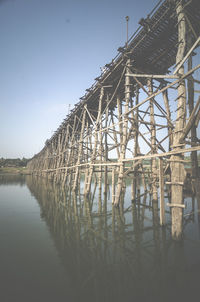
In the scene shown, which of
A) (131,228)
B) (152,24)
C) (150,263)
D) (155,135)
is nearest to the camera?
(150,263)

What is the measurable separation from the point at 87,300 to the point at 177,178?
328 centimetres

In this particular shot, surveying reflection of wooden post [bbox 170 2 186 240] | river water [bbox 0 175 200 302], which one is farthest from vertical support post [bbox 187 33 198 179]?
river water [bbox 0 175 200 302]

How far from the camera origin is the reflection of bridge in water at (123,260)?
2.13 m

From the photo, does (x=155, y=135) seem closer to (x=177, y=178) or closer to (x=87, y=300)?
(x=177, y=178)

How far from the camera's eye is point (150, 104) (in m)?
7.79

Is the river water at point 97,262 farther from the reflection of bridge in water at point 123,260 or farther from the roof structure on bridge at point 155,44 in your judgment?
the roof structure on bridge at point 155,44

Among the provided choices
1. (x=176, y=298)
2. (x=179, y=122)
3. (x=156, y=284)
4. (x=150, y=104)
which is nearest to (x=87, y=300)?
(x=156, y=284)

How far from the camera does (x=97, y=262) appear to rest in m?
2.82

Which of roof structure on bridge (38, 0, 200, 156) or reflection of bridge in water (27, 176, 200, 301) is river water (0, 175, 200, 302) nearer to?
reflection of bridge in water (27, 176, 200, 301)

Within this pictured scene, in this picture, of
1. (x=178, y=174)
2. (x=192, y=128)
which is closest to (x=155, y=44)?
(x=192, y=128)

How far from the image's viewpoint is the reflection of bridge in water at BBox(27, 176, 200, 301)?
2.13m

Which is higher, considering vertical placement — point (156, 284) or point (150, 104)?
point (150, 104)

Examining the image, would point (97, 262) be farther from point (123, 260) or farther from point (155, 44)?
point (155, 44)

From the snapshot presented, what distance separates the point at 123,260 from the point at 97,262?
55cm
